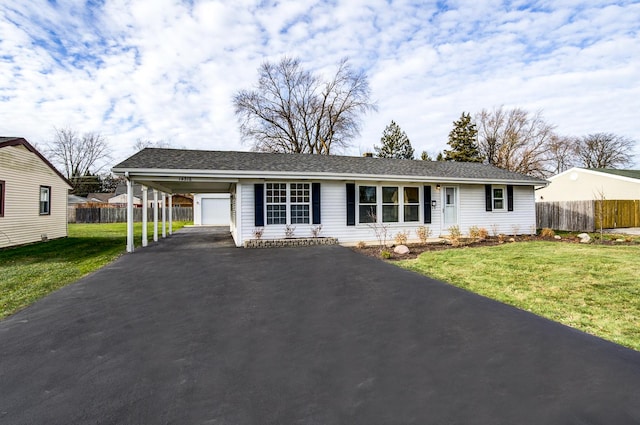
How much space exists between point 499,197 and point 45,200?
19777mm

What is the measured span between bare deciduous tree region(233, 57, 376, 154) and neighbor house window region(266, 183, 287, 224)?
1926cm

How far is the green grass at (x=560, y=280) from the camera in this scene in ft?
12.4

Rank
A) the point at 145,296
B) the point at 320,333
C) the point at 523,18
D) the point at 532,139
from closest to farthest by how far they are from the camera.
→ the point at 320,333, the point at 145,296, the point at 523,18, the point at 532,139

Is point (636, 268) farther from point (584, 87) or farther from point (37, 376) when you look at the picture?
point (584, 87)

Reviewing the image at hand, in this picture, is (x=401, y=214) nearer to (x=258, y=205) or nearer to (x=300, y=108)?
(x=258, y=205)

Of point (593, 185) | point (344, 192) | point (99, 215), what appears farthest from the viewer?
point (99, 215)

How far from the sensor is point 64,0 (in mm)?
8570

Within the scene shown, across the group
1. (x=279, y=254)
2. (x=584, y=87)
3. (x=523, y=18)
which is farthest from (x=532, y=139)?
(x=279, y=254)

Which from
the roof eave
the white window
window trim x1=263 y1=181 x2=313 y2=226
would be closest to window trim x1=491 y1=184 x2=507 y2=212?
the roof eave

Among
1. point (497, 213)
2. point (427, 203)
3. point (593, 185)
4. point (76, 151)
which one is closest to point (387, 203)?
point (427, 203)

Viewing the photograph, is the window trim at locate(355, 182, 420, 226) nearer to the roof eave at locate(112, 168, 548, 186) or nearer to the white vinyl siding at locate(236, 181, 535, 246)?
the white vinyl siding at locate(236, 181, 535, 246)

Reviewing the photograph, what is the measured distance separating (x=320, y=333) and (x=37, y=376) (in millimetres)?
2583

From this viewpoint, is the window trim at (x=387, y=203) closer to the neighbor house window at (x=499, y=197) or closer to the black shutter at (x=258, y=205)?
the black shutter at (x=258, y=205)

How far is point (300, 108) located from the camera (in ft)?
97.1
